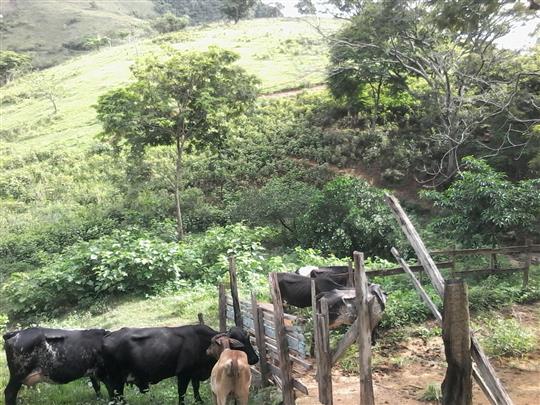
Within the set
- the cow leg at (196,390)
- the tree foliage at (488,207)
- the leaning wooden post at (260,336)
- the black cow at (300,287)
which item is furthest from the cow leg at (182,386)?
the tree foliage at (488,207)

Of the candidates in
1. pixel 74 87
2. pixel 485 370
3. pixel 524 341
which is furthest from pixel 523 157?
pixel 74 87

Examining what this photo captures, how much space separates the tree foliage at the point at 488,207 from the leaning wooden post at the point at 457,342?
410 inches

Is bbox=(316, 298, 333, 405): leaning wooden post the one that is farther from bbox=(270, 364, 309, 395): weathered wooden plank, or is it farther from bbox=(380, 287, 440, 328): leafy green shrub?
bbox=(380, 287, 440, 328): leafy green shrub

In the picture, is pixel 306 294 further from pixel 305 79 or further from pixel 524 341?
pixel 305 79

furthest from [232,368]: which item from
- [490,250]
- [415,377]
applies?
[490,250]

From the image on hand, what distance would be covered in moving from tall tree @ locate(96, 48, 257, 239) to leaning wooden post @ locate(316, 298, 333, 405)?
13401mm

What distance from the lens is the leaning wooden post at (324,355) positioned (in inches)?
230

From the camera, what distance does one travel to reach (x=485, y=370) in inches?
146

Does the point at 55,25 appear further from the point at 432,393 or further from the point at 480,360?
the point at 480,360

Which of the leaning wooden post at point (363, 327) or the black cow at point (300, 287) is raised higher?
the leaning wooden post at point (363, 327)

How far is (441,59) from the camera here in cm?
2305

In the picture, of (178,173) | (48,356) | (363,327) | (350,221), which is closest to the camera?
(363,327)

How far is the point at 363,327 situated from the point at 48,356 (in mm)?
4464

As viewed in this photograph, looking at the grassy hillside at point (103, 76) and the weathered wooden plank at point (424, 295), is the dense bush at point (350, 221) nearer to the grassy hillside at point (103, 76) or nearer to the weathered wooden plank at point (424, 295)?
the weathered wooden plank at point (424, 295)
